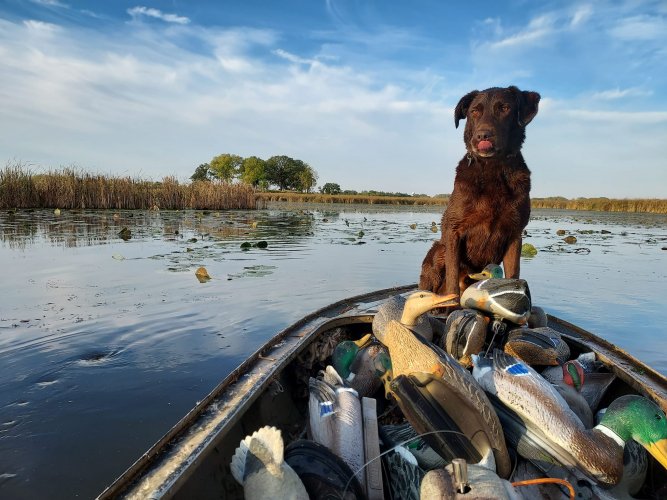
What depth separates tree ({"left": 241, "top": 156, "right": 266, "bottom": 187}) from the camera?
100 meters

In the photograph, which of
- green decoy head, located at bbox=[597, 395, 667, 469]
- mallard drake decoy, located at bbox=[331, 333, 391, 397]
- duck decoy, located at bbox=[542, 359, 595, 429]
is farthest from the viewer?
mallard drake decoy, located at bbox=[331, 333, 391, 397]

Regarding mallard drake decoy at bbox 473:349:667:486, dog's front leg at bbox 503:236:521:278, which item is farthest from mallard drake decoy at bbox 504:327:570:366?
dog's front leg at bbox 503:236:521:278

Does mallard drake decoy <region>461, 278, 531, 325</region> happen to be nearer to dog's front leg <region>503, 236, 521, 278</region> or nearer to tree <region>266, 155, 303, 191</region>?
dog's front leg <region>503, 236, 521, 278</region>

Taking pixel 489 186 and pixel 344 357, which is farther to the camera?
pixel 489 186

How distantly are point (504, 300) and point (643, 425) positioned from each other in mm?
1057

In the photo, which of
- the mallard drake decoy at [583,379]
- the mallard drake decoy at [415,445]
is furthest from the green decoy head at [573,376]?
the mallard drake decoy at [415,445]

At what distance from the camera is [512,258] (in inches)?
179

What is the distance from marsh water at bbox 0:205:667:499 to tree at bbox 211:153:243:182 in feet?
305

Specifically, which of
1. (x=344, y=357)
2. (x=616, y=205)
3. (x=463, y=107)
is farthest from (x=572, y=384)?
(x=616, y=205)

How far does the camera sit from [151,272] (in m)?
8.24

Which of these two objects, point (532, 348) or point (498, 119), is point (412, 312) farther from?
point (498, 119)

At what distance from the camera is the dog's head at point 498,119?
13.4 feet

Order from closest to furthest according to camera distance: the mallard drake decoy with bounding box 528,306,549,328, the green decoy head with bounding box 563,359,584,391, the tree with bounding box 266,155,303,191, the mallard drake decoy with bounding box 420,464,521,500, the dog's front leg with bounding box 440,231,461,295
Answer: the mallard drake decoy with bounding box 420,464,521,500 → the green decoy head with bounding box 563,359,584,391 → the mallard drake decoy with bounding box 528,306,549,328 → the dog's front leg with bounding box 440,231,461,295 → the tree with bounding box 266,155,303,191

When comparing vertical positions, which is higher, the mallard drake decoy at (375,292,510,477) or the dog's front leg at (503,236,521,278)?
the dog's front leg at (503,236,521,278)
